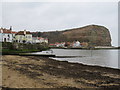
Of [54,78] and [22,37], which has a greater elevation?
[22,37]

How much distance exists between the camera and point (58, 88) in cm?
874

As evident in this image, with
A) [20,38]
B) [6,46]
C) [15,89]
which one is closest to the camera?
[15,89]

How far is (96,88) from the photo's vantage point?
30.7 feet

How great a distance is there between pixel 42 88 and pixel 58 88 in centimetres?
104

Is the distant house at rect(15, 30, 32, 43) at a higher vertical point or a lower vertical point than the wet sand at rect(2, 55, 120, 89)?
higher

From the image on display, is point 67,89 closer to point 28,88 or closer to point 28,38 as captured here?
point 28,88

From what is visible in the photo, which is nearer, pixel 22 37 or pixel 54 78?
pixel 54 78

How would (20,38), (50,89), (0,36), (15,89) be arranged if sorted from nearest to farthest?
(15,89)
(50,89)
(0,36)
(20,38)

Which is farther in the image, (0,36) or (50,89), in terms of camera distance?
(0,36)

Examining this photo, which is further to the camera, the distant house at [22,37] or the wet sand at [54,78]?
the distant house at [22,37]

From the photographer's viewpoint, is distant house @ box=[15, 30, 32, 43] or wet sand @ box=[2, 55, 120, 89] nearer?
Answer: wet sand @ box=[2, 55, 120, 89]

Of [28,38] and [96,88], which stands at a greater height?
[28,38]

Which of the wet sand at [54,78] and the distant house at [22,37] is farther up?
the distant house at [22,37]

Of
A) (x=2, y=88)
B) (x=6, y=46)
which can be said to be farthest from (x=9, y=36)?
(x=2, y=88)
